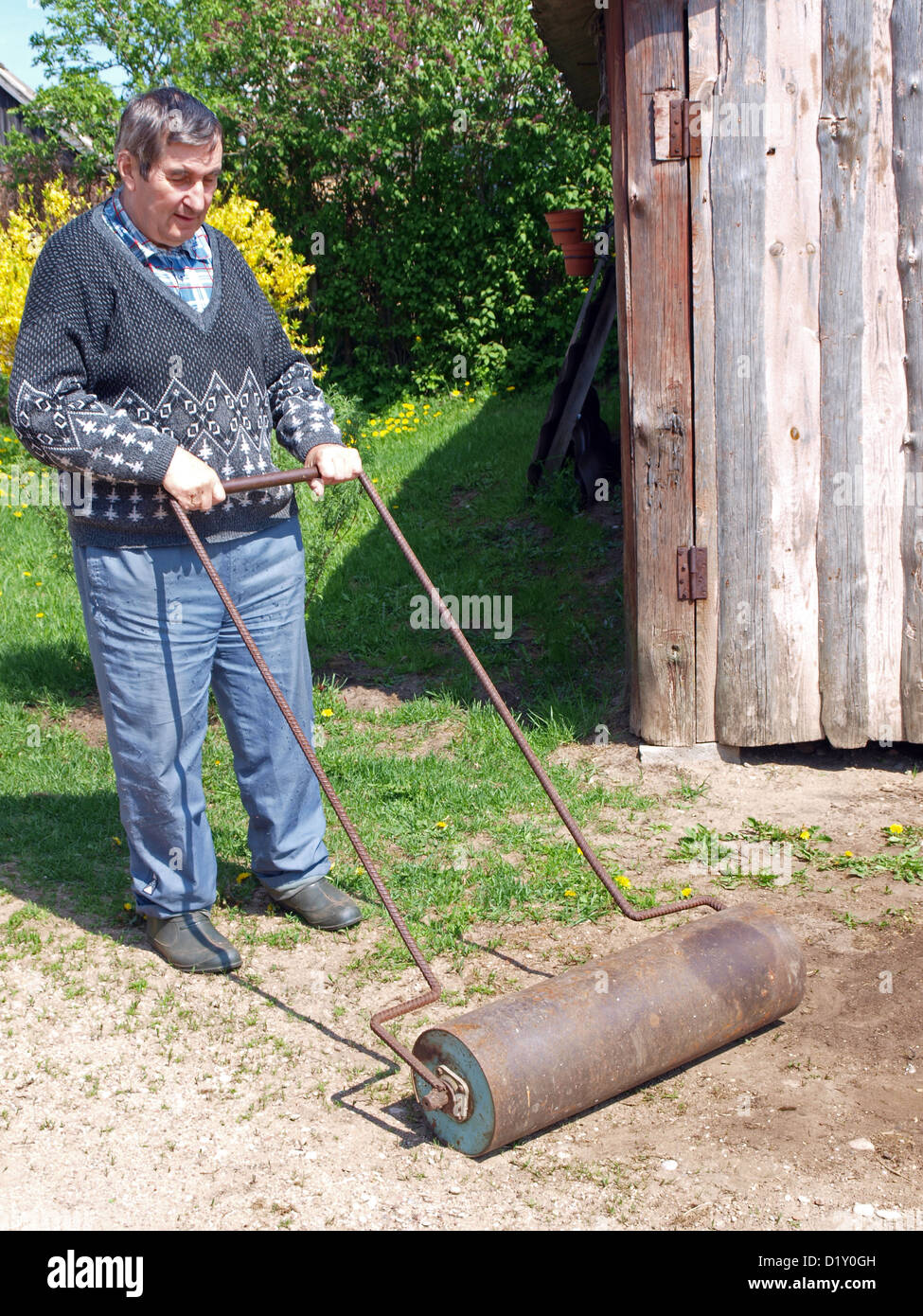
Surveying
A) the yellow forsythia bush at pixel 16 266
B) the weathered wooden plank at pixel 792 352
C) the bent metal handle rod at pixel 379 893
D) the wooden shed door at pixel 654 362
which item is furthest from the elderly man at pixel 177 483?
the yellow forsythia bush at pixel 16 266

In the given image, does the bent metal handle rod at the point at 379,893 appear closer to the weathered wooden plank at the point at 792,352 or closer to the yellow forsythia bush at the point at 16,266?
the weathered wooden plank at the point at 792,352

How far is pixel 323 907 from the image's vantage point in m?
3.80

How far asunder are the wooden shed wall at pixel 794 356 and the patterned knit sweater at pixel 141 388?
6.11ft

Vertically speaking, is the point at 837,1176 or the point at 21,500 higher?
the point at 21,500

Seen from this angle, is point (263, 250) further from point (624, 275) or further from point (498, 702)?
point (498, 702)

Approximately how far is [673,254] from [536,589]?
280 cm

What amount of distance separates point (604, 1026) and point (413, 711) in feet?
9.73

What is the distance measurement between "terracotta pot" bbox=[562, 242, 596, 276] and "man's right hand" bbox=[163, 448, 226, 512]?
22.7 ft

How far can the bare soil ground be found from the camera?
2561 millimetres

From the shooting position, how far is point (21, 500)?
9.56 m

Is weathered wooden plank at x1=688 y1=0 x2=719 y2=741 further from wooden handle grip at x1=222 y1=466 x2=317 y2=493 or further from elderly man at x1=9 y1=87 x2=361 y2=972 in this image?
wooden handle grip at x1=222 y1=466 x2=317 y2=493

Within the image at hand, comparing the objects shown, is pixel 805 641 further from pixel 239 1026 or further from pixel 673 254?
pixel 239 1026

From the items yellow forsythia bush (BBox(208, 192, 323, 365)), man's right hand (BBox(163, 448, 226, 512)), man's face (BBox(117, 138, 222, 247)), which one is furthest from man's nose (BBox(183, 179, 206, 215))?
yellow forsythia bush (BBox(208, 192, 323, 365))
